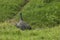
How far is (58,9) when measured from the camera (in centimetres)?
3231

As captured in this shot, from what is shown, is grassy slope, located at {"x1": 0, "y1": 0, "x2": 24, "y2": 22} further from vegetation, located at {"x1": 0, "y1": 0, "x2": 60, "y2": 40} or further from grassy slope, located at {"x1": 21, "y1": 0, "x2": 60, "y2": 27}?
grassy slope, located at {"x1": 21, "y1": 0, "x2": 60, "y2": 27}

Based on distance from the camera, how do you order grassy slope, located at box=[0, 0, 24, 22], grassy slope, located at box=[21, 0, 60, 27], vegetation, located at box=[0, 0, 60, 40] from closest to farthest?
vegetation, located at box=[0, 0, 60, 40], grassy slope, located at box=[21, 0, 60, 27], grassy slope, located at box=[0, 0, 24, 22]

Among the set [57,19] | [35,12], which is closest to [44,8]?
[35,12]

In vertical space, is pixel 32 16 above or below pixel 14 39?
below

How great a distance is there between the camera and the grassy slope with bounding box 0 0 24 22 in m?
34.7

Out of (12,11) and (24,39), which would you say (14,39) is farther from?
(12,11)

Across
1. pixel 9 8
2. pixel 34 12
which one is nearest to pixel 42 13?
pixel 34 12

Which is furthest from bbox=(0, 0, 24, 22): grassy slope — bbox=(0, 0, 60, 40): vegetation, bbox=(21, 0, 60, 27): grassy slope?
bbox=(21, 0, 60, 27): grassy slope

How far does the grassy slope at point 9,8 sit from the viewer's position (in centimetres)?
3469

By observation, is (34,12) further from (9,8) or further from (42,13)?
(9,8)

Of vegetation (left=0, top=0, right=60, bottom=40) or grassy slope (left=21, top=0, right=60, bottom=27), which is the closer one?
vegetation (left=0, top=0, right=60, bottom=40)

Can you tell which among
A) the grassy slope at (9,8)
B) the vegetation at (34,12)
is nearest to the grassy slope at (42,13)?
the vegetation at (34,12)

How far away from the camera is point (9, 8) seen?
120 feet

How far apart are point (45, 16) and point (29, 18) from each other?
7.36 ft
